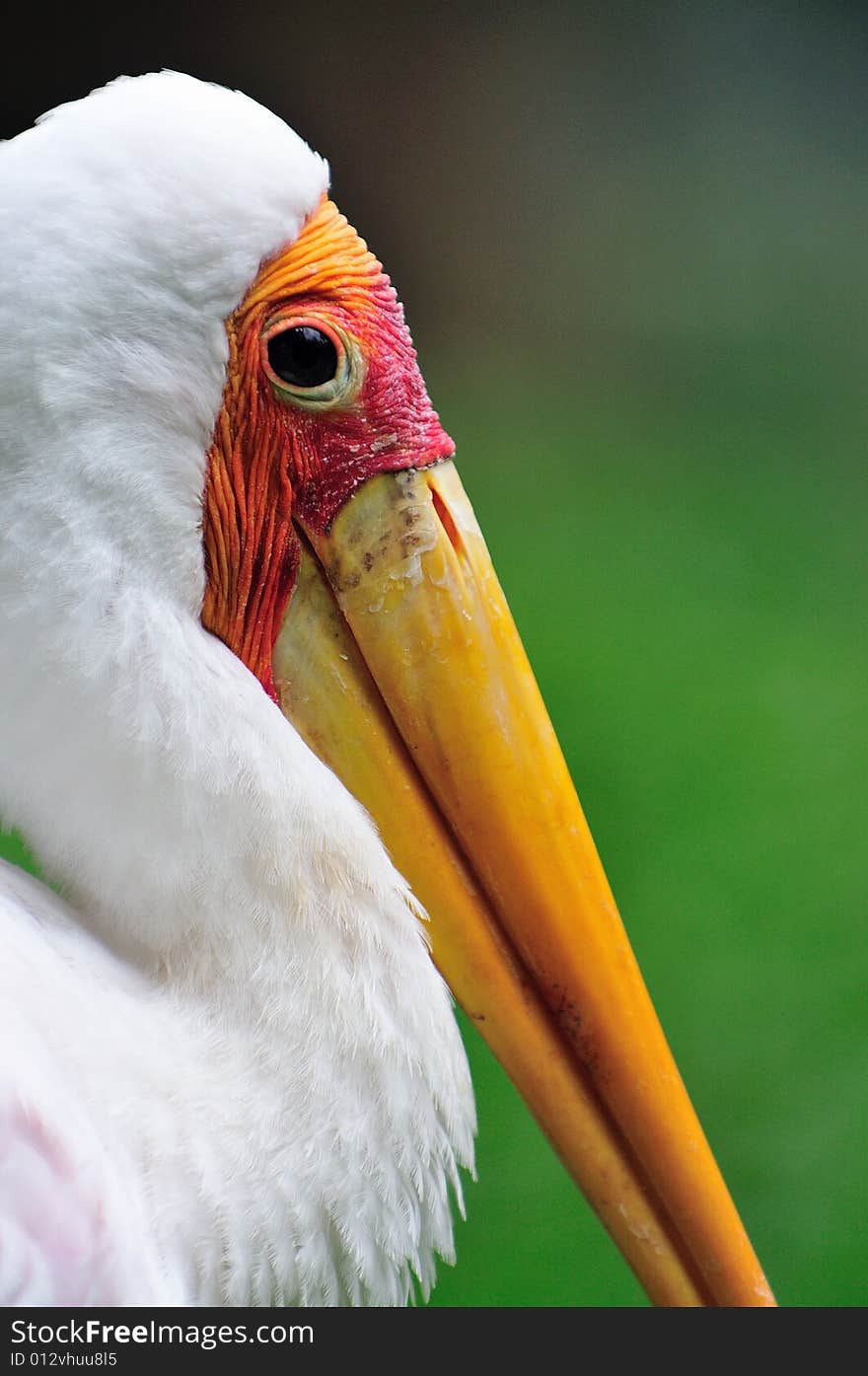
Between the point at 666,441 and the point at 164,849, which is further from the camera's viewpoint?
the point at 666,441

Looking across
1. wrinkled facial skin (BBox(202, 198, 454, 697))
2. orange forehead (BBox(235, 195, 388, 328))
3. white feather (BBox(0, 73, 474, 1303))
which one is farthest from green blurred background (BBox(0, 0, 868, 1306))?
orange forehead (BBox(235, 195, 388, 328))

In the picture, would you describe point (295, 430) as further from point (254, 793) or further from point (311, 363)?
point (254, 793)

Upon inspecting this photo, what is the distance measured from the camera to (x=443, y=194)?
4016 millimetres

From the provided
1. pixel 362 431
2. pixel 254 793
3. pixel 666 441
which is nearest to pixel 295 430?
pixel 362 431

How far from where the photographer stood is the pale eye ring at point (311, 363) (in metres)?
0.90

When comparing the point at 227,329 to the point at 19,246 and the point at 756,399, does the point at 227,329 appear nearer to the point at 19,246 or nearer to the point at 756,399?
the point at 19,246

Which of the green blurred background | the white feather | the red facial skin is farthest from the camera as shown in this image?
the green blurred background

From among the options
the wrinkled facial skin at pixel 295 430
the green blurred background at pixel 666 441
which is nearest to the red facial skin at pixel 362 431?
the wrinkled facial skin at pixel 295 430

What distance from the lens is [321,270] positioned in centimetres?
91

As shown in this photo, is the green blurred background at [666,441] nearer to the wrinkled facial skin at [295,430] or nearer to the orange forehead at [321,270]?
the wrinkled facial skin at [295,430]

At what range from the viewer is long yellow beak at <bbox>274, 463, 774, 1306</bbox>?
93cm

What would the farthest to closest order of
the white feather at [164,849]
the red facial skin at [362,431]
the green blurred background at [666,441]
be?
1. the green blurred background at [666,441]
2. the red facial skin at [362,431]
3. the white feather at [164,849]

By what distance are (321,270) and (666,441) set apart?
134 inches

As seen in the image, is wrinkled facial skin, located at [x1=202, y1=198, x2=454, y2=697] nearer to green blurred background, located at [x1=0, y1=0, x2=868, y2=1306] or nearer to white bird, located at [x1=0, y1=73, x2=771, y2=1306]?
white bird, located at [x1=0, y1=73, x2=771, y2=1306]
